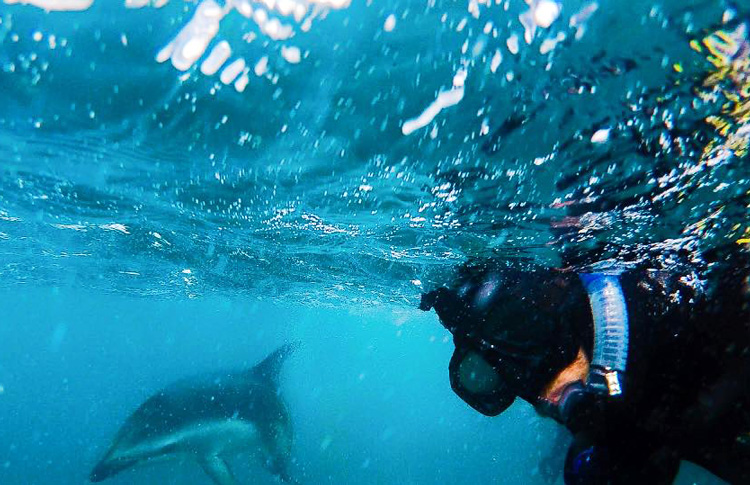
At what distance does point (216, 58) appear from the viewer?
212 inches

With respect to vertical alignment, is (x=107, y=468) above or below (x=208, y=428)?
above

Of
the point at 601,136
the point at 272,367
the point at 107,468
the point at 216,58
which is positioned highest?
the point at 216,58

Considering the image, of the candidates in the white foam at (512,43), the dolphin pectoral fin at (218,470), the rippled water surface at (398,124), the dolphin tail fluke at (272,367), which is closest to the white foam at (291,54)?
the rippled water surface at (398,124)

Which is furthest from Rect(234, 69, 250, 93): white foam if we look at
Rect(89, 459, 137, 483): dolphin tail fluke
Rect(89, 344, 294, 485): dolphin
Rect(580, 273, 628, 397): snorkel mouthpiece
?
Rect(89, 459, 137, 483): dolphin tail fluke

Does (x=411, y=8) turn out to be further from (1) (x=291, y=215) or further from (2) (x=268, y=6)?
(1) (x=291, y=215)

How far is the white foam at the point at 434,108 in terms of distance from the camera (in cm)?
530

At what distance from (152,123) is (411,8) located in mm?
5057

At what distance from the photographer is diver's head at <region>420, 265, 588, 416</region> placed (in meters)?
3.55

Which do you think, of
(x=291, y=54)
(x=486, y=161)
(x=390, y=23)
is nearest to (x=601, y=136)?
(x=486, y=161)

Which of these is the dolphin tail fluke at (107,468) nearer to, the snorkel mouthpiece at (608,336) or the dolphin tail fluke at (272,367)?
the dolphin tail fluke at (272,367)

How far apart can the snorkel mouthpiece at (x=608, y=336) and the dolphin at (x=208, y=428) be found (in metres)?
14.5

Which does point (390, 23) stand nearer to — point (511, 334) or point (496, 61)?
point (496, 61)

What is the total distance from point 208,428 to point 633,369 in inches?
597

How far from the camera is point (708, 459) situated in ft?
9.50
